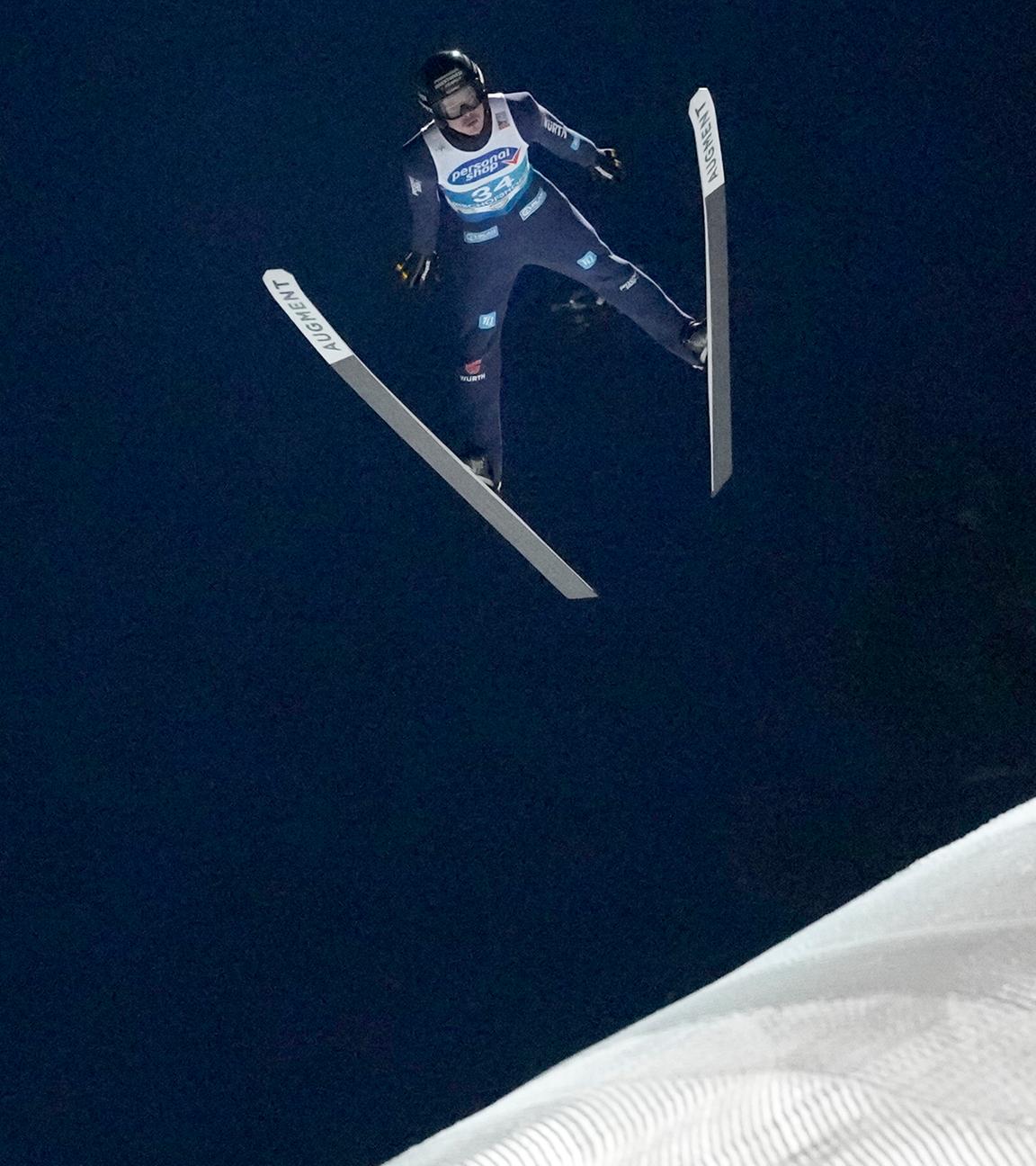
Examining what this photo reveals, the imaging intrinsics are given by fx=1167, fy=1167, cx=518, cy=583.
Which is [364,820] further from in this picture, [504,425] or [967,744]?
[967,744]

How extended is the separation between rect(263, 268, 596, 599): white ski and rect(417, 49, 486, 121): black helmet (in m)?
0.52

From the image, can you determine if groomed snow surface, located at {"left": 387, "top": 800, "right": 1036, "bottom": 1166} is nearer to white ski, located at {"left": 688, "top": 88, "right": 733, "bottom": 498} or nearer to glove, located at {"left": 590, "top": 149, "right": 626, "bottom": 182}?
white ski, located at {"left": 688, "top": 88, "right": 733, "bottom": 498}

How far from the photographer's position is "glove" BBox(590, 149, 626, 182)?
110 inches

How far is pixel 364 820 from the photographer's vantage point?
305cm

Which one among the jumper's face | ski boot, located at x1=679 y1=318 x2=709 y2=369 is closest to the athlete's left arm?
the jumper's face

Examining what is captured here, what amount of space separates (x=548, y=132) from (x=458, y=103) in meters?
0.26

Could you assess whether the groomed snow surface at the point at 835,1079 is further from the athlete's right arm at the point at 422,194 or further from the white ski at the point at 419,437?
the athlete's right arm at the point at 422,194

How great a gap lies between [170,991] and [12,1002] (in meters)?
0.42

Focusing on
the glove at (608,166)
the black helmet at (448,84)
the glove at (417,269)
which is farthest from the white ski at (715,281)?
the glove at (417,269)

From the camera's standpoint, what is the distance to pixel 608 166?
2809 mm

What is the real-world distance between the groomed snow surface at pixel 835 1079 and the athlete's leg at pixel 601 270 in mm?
1902

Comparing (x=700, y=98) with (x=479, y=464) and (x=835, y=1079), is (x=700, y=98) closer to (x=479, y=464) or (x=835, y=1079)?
(x=479, y=464)

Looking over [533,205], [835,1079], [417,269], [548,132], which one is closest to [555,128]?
[548,132]

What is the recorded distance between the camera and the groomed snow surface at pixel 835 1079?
3.11 ft
